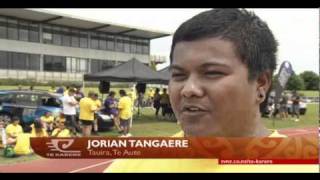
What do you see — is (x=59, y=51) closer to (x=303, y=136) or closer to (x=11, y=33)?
(x=11, y=33)

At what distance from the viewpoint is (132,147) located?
145 cm

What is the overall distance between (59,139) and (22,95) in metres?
0.59

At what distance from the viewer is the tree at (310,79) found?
1455mm

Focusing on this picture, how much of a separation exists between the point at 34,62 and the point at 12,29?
162mm

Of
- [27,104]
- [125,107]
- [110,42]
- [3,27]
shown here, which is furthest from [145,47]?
[27,104]

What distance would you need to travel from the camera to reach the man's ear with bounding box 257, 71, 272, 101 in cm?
→ 124

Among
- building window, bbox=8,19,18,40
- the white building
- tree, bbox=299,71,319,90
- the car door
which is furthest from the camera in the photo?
the car door

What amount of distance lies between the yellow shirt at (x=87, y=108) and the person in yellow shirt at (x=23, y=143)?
26cm

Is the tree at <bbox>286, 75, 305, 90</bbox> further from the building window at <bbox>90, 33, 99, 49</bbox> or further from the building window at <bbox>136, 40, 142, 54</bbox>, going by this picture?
the building window at <bbox>90, 33, 99, 49</bbox>

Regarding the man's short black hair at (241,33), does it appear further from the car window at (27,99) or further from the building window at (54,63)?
the car window at (27,99)

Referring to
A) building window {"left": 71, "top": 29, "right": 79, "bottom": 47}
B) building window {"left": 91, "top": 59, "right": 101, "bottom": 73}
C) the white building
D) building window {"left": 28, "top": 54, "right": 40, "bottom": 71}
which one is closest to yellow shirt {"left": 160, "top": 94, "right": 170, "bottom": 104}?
the white building

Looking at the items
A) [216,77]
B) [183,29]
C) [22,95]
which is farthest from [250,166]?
[22,95]

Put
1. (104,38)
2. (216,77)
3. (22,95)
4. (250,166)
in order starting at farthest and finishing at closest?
(22,95), (104,38), (250,166), (216,77)

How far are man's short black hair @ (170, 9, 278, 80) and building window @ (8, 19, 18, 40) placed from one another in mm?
619
